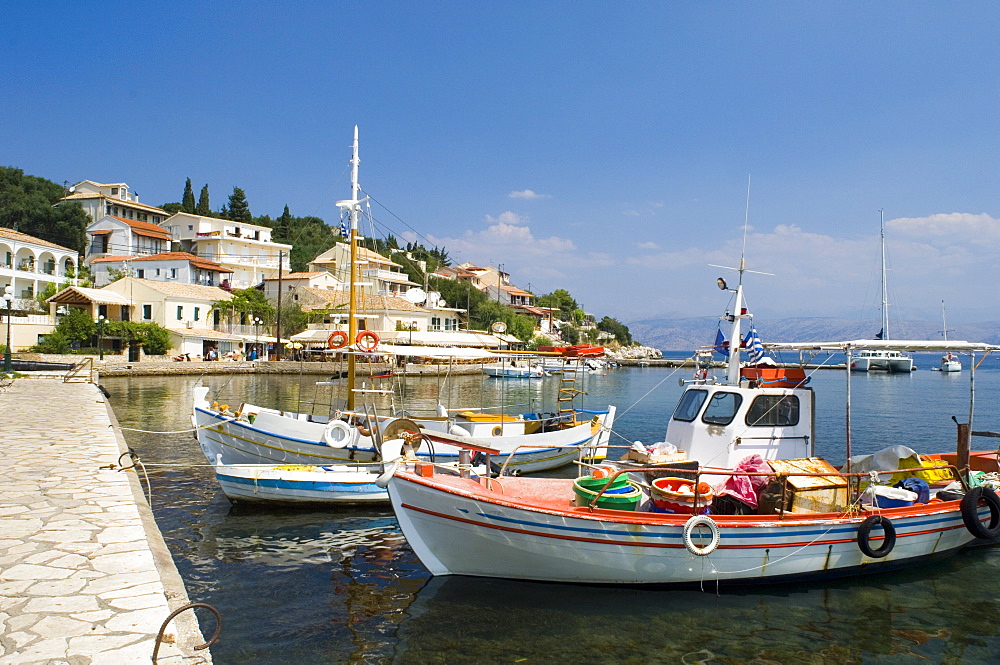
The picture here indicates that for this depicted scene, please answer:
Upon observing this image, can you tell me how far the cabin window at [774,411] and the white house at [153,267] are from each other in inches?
2509

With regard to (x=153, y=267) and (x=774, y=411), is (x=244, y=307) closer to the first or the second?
(x=153, y=267)

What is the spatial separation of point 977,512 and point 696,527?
5.07 m

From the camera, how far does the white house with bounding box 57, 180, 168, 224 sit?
3034 inches

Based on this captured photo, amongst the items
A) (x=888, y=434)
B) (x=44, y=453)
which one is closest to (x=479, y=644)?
(x=44, y=453)

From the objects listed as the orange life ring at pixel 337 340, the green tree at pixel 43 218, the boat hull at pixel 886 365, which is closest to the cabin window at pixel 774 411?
the orange life ring at pixel 337 340

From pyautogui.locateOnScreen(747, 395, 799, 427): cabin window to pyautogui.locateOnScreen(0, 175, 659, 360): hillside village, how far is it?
1672 centimetres

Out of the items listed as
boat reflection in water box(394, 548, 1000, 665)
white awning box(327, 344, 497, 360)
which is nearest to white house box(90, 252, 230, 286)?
white awning box(327, 344, 497, 360)

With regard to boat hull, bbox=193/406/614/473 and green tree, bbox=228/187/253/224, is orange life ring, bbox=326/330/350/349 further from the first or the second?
green tree, bbox=228/187/253/224

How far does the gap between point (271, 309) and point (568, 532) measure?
58.8 metres

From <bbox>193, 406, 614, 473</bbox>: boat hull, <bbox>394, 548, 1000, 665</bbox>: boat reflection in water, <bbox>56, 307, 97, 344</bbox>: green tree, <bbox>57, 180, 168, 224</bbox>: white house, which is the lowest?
<bbox>394, 548, 1000, 665</bbox>: boat reflection in water

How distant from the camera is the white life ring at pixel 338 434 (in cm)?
1480

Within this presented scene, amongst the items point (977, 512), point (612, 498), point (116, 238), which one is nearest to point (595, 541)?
point (612, 498)

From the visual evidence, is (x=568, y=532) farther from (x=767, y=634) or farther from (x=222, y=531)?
(x=222, y=531)

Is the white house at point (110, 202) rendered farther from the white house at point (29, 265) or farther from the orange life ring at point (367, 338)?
the orange life ring at point (367, 338)
